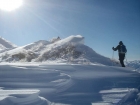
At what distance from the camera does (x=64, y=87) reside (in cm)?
605

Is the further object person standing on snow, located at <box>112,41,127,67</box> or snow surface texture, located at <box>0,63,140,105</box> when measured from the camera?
person standing on snow, located at <box>112,41,127,67</box>

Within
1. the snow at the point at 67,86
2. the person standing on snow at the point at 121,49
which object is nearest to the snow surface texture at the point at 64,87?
the snow at the point at 67,86

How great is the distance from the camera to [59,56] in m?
17.0

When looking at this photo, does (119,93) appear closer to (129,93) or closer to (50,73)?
(129,93)

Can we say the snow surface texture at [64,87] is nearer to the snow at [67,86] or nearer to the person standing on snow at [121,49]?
the snow at [67,86]

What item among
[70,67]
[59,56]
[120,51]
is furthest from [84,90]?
[59,56]

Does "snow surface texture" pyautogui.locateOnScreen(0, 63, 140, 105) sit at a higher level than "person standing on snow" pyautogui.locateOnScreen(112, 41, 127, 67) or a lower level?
lower

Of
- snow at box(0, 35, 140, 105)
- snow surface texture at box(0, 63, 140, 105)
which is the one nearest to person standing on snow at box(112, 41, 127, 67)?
snow at box(0, 35, 140, 105)

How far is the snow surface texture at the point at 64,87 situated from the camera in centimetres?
488

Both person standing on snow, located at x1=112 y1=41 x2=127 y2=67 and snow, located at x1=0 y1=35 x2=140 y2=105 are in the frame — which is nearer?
snow, located at x1=0 y1=35 x2=140 y2=105

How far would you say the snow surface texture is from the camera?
4879 mm

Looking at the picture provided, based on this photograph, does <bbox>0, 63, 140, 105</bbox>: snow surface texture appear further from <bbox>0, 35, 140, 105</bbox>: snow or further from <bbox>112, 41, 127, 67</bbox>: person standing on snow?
<bbox>112, 41, 127, 67</bbox>: person standing on snow

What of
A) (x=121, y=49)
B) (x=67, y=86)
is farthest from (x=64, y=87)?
(x=121, y=49)

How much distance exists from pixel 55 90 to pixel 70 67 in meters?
2.17
